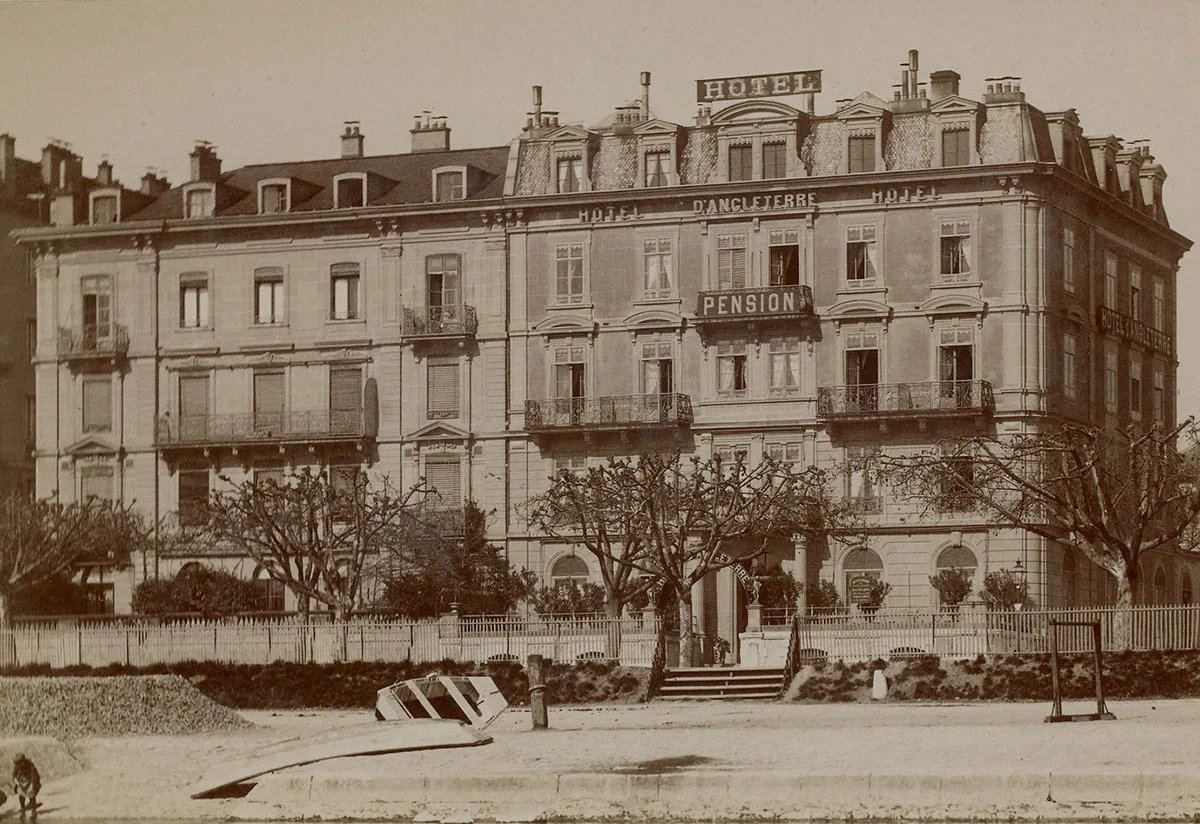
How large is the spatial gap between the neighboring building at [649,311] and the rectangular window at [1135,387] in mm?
168

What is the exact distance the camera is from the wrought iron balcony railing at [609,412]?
60906 mm

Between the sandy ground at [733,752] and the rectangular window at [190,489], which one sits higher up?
the rectangular window at [190,489]

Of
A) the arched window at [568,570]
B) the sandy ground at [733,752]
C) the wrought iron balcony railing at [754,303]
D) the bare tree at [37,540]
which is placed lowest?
the sandy ground at [733,752]

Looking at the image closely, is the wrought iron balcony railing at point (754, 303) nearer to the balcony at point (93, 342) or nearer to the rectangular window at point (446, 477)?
the rectangular window at point (446, 477)

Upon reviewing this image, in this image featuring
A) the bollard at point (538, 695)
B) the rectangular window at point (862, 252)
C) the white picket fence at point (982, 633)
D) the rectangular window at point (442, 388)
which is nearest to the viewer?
the bollard at point (538, 695)

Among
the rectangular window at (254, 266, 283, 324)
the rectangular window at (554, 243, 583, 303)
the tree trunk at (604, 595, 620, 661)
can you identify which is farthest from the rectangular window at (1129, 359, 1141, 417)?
the rectangular window at (254, 266, 283, 324)

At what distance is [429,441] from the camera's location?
62.1 metres

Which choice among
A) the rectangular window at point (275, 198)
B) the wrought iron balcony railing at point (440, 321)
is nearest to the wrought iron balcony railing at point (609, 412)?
the wrought iron balcony railing at point (440, 321)

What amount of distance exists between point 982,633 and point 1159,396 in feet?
74.9

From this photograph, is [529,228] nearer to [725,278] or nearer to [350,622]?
Result: [725,278]

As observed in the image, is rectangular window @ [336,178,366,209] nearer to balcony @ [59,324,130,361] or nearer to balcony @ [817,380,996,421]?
balcony @ [59,324,130,361]

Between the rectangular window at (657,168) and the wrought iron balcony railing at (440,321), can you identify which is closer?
the rectangular window at (657,168)

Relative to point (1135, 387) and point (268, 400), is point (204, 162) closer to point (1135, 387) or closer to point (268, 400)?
point (268, 400)

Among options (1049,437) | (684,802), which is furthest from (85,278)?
(684,802)
